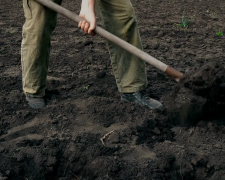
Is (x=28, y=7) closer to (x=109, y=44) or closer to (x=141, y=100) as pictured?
(x=109, y=44)

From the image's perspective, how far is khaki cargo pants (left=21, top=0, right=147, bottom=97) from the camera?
3.16 meters

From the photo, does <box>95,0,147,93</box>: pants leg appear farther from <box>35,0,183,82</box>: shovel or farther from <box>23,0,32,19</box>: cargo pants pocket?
<box>23,0,32,19</box>: cargo pants pocket

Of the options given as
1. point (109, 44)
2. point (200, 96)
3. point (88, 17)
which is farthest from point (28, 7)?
point (200, 96)

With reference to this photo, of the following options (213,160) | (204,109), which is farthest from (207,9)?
(213,160)

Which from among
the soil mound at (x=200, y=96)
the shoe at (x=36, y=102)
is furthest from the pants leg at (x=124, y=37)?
the shoe at (x=36, y=102)

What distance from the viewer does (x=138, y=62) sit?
3.40 meters

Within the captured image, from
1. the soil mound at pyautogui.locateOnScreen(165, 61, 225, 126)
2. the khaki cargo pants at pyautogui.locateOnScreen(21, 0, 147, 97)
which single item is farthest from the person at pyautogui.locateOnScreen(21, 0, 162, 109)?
the soil mound at pyautogui.locateOnScreen(165, 61, 225, 126)

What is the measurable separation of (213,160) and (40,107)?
1577mm

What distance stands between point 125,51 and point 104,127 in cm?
73

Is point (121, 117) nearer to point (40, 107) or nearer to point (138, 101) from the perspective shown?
point (138, 101)

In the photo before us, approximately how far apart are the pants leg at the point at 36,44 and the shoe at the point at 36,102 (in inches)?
1.4

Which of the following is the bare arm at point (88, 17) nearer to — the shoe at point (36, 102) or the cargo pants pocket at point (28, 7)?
the cargo pants pocket at point (28, 7)

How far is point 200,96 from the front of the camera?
120 inches

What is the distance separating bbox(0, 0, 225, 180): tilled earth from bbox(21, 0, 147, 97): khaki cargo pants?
22 centimetres
